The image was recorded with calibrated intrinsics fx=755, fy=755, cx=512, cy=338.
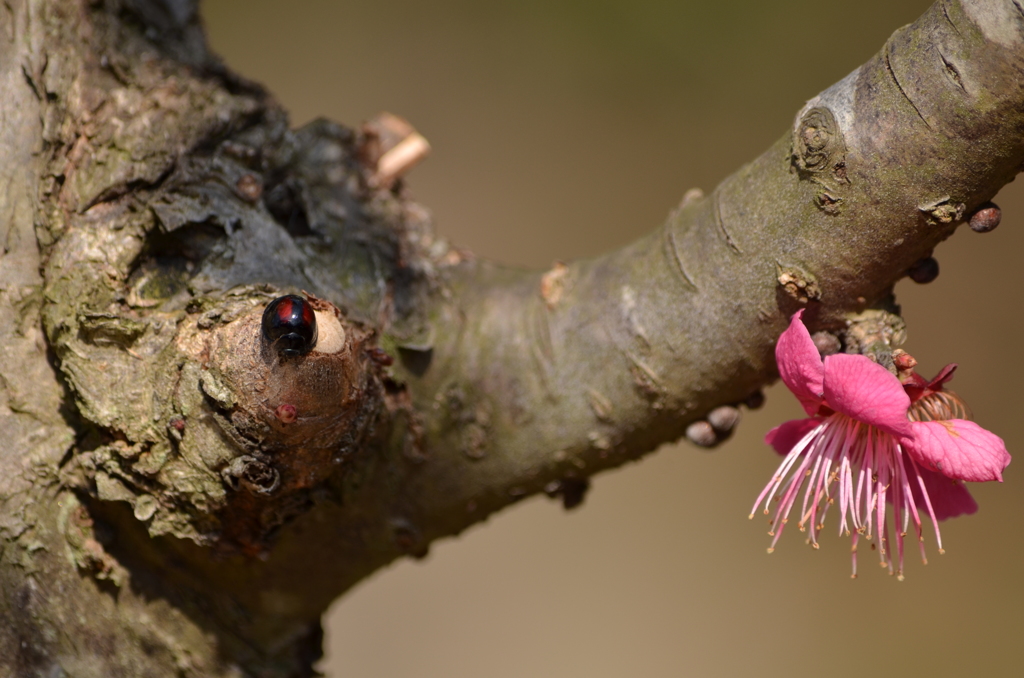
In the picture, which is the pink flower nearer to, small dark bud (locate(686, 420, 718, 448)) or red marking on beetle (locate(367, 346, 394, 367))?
small dark bud (locate(686, 420, 718, 448))

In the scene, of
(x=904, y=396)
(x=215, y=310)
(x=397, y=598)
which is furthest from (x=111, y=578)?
(x=397, y=598)

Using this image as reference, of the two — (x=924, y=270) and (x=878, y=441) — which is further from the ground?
(x=924, y=270)

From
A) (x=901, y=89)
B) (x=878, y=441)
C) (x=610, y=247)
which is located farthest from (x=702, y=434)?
(x=610, y=247)

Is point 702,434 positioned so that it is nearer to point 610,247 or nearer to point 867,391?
point 867,391

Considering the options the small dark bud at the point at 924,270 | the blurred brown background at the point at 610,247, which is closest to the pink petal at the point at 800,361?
the small dark bud at the point at 924,270

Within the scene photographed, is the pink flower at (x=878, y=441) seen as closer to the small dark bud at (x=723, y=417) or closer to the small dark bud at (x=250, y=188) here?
the small dark bud at (x=723, y=417)

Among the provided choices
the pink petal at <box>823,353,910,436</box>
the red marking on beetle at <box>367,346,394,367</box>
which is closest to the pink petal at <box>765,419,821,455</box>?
the pink petal at <box>823,353,910,436</box>

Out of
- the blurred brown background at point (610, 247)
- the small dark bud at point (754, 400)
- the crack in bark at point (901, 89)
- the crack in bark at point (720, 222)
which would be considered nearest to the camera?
the crack in bark at point (901, 89)
